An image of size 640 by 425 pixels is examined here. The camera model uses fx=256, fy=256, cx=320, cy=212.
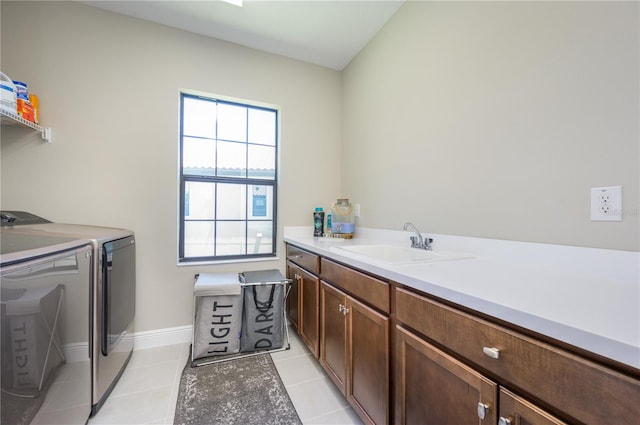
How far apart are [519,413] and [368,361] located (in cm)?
66

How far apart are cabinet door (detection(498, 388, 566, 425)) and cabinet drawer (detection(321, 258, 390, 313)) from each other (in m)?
0.47

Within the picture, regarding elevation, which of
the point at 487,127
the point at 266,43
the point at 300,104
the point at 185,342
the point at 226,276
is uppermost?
the point at 266,43

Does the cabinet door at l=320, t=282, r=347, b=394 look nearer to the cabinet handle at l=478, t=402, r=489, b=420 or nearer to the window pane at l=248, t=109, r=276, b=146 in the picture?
the cabinet handle at l=478, t=402, r=489, b=420

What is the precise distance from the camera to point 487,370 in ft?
2.29

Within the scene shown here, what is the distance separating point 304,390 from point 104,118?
7.96 feet

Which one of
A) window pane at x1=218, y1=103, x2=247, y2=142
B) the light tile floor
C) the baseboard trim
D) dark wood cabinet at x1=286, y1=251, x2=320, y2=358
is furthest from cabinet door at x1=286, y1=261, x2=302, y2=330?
window pane at x1=218, y1=103, x2=247, y2=142

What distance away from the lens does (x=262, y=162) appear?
2529 millimetres

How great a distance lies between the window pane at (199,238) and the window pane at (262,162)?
0.64m

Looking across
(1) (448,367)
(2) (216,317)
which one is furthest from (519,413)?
(2) (216,317)

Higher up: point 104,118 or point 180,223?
point 104,118

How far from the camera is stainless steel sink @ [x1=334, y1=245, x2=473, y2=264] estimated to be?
4.61 feet

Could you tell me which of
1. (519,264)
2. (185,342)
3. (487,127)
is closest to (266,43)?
(487,127)

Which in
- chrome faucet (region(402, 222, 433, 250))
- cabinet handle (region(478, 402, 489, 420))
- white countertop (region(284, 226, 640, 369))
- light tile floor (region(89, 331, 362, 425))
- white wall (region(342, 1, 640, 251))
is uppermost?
white wall (region(342, 1, 640, 251))

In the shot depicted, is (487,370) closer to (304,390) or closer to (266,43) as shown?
(304,390)
